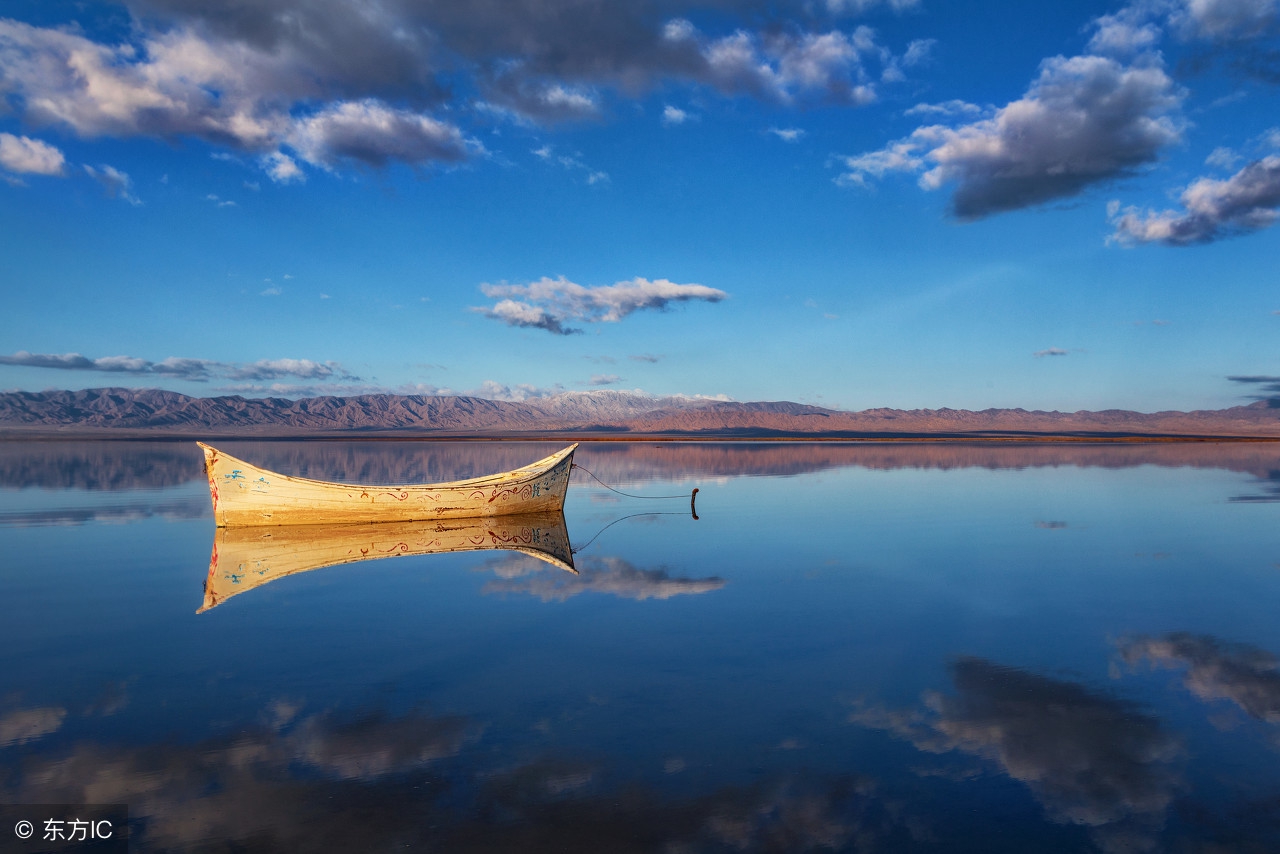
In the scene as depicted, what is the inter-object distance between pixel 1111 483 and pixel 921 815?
30.9 m

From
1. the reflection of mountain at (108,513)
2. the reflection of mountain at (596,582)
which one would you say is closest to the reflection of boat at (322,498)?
the reflection of mountain at (108,513)

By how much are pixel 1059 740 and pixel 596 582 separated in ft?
23.9

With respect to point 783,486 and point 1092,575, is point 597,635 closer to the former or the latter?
point 1092,575

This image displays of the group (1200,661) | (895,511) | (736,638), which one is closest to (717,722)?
(736,638)

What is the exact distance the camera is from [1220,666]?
7.44 metres

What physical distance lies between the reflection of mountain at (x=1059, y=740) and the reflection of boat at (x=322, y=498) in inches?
549

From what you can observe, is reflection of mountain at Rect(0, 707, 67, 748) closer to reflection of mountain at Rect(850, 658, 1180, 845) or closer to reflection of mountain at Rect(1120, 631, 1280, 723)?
reflection of mountain at Rect(850, 658, 1180, 845)

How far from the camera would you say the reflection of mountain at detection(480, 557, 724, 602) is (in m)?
10.9

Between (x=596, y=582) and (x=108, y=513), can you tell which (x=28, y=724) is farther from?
(x=108, y=513)

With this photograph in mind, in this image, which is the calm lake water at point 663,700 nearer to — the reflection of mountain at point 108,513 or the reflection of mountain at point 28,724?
the reflection of mountain at point 28,724

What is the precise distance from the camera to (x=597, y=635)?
8617 mm

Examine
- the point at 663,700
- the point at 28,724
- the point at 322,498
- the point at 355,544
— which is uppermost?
the point at 322,498

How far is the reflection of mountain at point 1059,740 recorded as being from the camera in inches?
188

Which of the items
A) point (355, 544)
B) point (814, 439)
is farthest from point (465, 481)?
point (814, 439)
